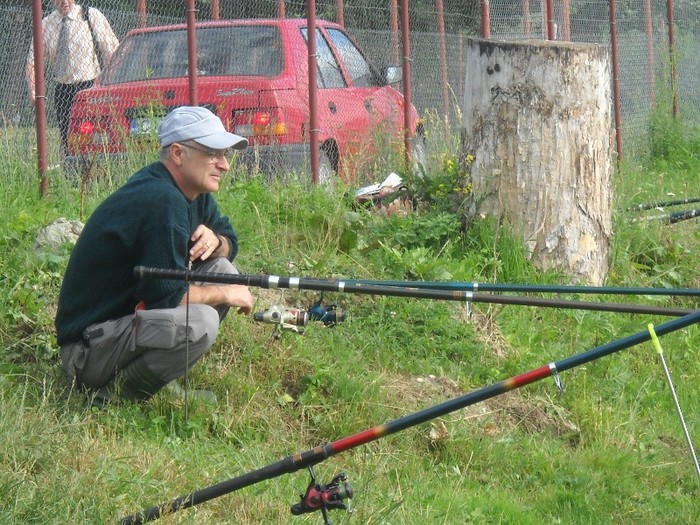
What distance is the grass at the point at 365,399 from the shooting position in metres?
5.07

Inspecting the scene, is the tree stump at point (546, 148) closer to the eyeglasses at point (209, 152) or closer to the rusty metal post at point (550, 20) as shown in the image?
the eyeglasses at point (209, 152)

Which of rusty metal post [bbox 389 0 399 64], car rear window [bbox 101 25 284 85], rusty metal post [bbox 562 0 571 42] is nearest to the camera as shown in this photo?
car rear window [bbox 101 25 284 85]

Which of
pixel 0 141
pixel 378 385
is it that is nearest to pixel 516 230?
pixel 378 385

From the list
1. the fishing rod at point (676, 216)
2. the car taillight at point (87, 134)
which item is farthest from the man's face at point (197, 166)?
the fishing rod at point (676, 216)

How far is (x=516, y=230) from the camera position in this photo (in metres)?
8.27

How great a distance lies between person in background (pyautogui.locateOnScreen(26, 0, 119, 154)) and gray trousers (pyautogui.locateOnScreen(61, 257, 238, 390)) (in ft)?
11.5

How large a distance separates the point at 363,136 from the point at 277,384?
15.2 feet

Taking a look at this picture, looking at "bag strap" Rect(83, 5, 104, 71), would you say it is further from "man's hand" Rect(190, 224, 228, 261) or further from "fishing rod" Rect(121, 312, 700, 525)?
"fishing rod" Rect(121, 312, 700, 525)

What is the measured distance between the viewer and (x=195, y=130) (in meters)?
5.88

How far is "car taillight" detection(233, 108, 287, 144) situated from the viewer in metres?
9.73

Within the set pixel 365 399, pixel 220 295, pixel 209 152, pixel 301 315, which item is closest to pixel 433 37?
pixel 365 399

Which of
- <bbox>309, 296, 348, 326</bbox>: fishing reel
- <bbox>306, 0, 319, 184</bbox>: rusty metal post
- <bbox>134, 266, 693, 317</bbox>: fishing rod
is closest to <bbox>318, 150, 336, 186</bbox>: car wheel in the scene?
<bbox>306, 0, 319, 184</bbox>: rusty metal post

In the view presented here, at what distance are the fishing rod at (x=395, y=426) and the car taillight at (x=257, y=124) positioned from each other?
5.56m

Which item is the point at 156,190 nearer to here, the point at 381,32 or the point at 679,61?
the point at 381,32
